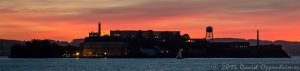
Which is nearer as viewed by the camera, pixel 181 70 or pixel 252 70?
pixel 252 70

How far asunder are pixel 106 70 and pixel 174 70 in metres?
14.6

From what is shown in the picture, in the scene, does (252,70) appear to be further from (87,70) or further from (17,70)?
(17,70)

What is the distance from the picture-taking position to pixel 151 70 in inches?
5556

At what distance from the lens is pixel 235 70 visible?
13388cm

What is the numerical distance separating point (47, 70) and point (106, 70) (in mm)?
13024

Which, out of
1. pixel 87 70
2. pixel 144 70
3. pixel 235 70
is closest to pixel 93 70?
pixel 87 70

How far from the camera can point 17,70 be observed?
14200cm

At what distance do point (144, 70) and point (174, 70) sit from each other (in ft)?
22.0

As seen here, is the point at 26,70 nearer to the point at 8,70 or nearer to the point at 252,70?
the point at 8,70

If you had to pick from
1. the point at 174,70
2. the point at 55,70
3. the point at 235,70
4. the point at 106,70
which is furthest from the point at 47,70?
the point at 235,70

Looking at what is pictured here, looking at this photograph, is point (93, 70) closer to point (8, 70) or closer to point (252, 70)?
point (8, 70)

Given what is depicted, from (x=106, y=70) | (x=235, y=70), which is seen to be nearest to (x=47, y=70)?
(x=106, y=70)

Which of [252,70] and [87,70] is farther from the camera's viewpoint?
[87,70]

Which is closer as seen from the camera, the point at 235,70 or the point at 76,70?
the point at 235,70
